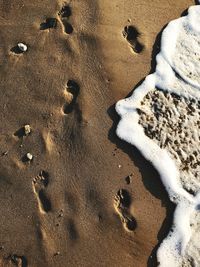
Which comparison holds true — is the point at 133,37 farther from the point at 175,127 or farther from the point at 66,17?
the point at 175,127

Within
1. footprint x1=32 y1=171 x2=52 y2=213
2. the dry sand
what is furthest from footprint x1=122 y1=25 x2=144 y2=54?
footprint x1=32 y1=171 x2=52 y2=213

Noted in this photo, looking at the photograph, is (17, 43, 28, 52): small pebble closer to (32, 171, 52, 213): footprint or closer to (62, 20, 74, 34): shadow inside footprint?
(62, 20, 74, 34): shadow inside footprint

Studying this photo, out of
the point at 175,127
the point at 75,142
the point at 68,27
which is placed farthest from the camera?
the point at 68,27

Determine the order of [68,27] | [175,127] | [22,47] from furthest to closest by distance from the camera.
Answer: [68,27], [22,47], [175,127]

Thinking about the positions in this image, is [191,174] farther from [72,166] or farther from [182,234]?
[72,166]

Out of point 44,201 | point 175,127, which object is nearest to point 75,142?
point 44,201

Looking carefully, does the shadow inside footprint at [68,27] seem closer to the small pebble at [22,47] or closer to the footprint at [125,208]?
the small pebble at [22,47]

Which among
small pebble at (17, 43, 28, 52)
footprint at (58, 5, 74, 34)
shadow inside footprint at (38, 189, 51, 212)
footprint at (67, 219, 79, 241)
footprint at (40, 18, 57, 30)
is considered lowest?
footprint at (67, 219, 79, 241)
